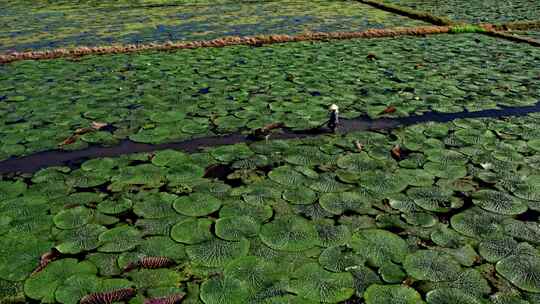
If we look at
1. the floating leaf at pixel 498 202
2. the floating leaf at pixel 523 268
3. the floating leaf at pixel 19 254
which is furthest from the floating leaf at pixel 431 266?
the floating leaf at pixel 19 254

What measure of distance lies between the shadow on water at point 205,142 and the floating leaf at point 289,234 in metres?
1.48

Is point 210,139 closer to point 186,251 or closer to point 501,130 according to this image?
point 186,251

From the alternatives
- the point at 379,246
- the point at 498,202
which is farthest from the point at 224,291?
the point at 498,202

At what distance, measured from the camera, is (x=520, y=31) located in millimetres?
9453

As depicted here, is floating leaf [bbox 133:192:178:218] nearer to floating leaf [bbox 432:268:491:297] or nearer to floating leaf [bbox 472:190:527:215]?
floating leaf [bbox 432:268:491:297]

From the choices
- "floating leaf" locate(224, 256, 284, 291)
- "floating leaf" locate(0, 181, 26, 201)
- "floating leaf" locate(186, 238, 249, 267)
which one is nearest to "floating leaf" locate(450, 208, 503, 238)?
"floating leaf" locate(224, 256, 284, 291)

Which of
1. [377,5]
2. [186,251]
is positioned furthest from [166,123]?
[377,5]

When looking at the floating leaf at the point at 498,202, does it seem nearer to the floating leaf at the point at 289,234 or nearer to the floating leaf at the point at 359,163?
the floating leaf at the point at 359,163

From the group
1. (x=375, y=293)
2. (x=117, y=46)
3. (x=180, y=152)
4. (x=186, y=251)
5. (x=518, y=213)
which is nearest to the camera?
(x=375, y=293)

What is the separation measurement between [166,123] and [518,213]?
10.6 feet

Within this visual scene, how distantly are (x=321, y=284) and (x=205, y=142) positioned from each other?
222 cm

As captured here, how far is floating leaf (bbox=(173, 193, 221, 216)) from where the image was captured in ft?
9.82

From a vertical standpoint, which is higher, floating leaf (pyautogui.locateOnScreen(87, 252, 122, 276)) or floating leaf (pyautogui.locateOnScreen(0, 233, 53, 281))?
floating leaf (pyautogui.locateOnScreen(0, 233, 53, 281))

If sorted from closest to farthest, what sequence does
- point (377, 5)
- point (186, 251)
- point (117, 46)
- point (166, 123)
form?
1. point (186, 251)
2. point (166, 123)
3. point (117, 46)
4. point (377, 5)
